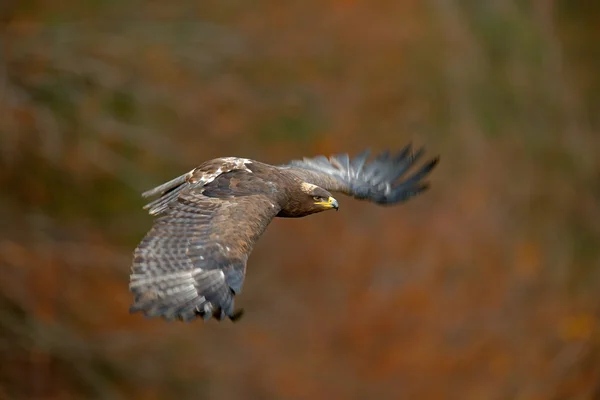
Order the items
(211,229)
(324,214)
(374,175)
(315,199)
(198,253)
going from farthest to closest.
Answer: (324,214) → (374,175) → (315,199) → (211,229) → (198,253)

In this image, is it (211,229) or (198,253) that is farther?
(211,229)

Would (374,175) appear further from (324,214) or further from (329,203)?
(324,214)

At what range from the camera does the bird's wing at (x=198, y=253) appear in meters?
8.35

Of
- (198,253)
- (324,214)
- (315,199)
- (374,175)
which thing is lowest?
(198,253)

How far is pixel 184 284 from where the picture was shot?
845 cm

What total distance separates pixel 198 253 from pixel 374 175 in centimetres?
326

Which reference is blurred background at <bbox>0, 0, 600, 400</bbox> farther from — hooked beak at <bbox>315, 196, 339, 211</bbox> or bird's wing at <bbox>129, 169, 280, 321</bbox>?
bird's wing at <bbox>129, 169, 280, 321</bbox>

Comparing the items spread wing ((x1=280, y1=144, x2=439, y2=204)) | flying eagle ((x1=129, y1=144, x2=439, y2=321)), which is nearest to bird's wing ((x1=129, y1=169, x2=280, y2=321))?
flying eagle ((x1=129, y1=144, x2=439, y2=321))

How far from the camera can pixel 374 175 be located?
1152 cm

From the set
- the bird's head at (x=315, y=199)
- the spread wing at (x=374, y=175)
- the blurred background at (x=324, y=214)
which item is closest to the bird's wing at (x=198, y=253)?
the bird's head at (x=315, y=199)

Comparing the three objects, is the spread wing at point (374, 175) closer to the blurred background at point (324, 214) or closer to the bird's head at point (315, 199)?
the bird's head at point (315, 199)

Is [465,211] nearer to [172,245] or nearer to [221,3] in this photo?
[221,3]

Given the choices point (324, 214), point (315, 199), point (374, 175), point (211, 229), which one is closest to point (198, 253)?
point (211, 229)

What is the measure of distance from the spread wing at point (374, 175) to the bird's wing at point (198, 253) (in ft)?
5.79
